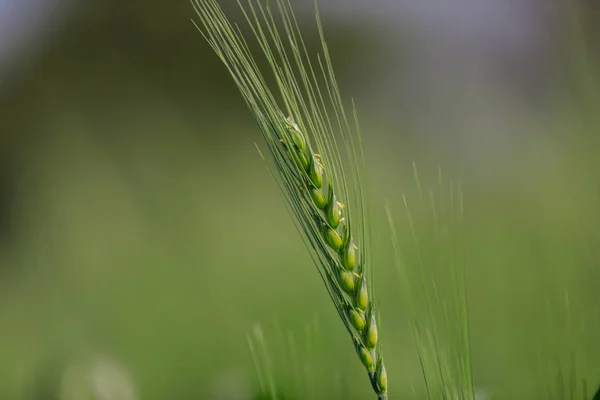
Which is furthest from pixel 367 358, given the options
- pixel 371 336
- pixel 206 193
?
pixel 206 193

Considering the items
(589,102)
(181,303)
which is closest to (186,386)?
(181,303)

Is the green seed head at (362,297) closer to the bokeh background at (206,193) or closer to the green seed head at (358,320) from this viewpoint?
the green seed head at (358,320)

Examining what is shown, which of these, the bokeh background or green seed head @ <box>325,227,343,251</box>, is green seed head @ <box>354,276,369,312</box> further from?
the bokeh background

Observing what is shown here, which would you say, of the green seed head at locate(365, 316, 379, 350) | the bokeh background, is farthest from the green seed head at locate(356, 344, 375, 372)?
the bokeh background

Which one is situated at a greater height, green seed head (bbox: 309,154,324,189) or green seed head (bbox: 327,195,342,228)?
green seed head (bbox: 309,154,324,189)

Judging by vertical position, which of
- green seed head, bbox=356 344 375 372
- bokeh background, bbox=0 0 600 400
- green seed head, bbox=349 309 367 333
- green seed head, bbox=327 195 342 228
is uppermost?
green seed head, bbox=327 195 342 228

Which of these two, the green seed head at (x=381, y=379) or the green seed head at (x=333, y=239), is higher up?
the green seed head at (x=333, y=239)

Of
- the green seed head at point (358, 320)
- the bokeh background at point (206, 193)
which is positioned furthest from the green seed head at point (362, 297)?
the bokeh background at point (206, 193)

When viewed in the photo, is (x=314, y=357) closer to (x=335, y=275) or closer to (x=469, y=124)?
(x=335, y=275)
